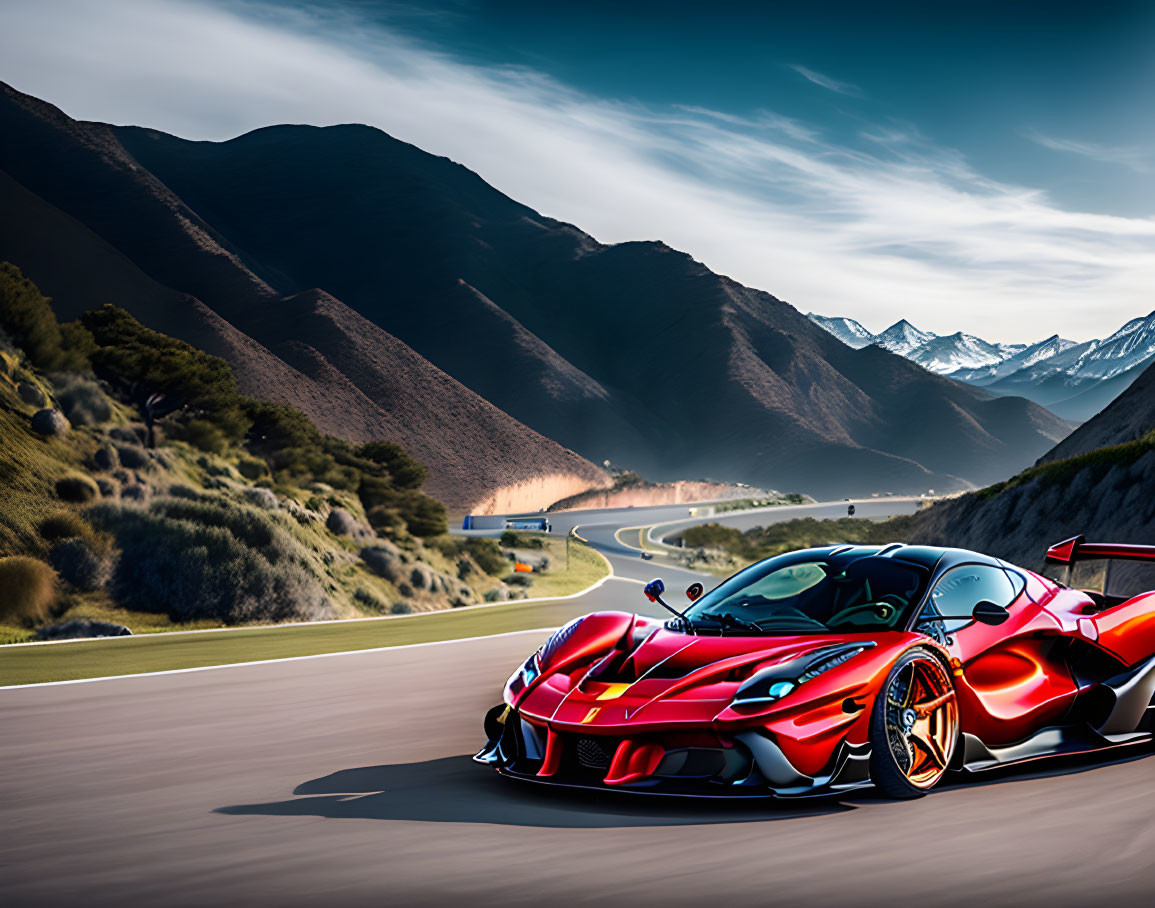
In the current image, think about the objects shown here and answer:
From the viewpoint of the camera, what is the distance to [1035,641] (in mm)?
7273

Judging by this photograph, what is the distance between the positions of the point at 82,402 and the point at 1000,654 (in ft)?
91.0

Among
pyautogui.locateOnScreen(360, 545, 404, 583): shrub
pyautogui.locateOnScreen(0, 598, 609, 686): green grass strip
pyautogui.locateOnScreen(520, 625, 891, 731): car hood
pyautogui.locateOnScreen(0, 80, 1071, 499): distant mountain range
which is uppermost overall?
pyautogui.locateOnScreen(0, 80, 1071, 499): distant mountain range

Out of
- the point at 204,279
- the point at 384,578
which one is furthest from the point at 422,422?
the point at 384,578

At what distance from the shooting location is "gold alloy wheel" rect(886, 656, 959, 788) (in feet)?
20.7

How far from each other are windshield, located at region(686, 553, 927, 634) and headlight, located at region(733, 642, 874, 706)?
399mm

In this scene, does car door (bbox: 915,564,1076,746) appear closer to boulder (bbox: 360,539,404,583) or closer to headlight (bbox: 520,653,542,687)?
headlight (bbox: 520,653,542,687)

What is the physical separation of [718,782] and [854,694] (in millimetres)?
835

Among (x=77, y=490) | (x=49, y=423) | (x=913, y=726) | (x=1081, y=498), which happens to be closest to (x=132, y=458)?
(x=49, y=423)

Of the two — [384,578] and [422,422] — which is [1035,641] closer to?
[384,578]

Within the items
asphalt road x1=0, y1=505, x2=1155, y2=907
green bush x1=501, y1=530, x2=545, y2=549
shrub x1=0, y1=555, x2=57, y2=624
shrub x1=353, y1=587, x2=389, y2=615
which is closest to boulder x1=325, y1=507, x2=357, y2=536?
shrub x1=353, y1=587, x2=389, y2=615

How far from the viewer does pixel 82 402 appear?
30.3 meters

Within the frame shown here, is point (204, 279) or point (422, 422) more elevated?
point (204, 279)

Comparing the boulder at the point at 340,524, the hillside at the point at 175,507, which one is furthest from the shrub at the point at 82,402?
the boulder at the point at 340,524

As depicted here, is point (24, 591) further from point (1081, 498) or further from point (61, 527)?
point (1081, 498)
